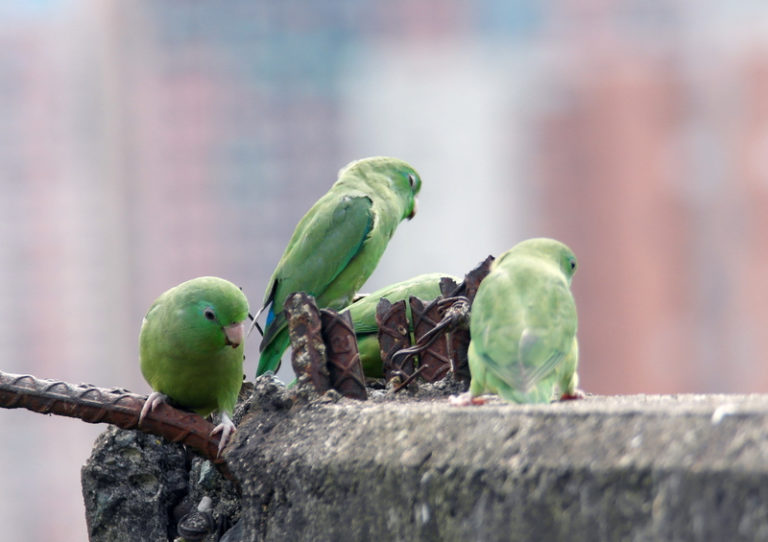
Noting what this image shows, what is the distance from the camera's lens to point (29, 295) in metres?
16.1

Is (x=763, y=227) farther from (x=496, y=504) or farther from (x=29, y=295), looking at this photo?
(x=496, y=504)

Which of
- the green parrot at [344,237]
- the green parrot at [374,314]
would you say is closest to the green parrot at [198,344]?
the green parrot at [374,314]

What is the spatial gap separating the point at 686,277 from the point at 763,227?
1.59 metres

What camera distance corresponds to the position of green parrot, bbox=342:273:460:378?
11.8 feet

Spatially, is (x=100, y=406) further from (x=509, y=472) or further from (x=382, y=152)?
(x=382, y=152)

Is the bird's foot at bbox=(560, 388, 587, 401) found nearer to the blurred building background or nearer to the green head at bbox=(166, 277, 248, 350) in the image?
the green head at bbox=(166, 277, 248, 350)

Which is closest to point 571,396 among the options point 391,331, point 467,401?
point 467,401

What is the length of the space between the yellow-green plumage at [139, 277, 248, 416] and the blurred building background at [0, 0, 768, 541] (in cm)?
1251

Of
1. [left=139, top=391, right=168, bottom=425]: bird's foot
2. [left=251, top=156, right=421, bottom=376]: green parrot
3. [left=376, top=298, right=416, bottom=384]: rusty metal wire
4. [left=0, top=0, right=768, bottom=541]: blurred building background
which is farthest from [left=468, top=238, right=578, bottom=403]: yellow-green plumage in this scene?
[left=0, top=0, right=768, bottom=541]: blurred building background

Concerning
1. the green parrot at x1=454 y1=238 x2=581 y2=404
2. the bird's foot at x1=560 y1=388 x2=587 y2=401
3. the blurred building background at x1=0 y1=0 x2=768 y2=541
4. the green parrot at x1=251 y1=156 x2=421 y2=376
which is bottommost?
the blurred building background at x1=0 y1=0 x2=768 y2=541

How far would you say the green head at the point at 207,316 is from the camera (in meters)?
3.36

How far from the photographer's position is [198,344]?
3352 millimetres

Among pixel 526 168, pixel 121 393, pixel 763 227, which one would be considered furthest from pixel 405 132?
pixel 121 393

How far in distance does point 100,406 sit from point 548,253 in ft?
3.53
